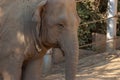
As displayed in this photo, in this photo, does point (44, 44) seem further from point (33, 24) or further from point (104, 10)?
point (104, 10)

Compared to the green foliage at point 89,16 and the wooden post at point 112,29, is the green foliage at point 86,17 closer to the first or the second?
the green foliage at point 89,16

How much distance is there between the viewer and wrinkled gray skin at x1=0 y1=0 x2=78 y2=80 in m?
4.14

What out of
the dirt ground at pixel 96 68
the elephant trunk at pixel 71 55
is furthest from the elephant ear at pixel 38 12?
the dirt ground at pixel 96 68

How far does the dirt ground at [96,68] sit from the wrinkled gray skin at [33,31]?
2.30 m

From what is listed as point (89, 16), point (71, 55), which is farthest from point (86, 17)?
point (71, 55)

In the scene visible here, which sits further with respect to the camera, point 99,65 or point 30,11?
point 99,65

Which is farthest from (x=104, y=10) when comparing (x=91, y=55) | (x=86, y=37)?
(x=91, y=55)

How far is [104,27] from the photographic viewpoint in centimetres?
960

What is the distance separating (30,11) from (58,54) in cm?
362

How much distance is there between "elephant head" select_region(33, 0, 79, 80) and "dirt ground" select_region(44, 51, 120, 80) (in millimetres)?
2365

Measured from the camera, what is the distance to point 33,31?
4289 millimetres

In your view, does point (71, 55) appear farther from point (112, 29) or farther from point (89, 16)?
point (89, 16)

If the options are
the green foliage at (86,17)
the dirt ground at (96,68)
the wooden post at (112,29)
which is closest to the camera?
the dirt ground at (96,68)

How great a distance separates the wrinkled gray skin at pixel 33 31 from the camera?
4.14 meters
